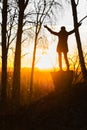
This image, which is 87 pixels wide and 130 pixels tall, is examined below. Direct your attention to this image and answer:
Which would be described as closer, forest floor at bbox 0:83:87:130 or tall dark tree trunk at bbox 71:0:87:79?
forest floor at bbox 0:83:87:130

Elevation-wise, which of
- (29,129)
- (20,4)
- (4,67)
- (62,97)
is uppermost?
(20,4)

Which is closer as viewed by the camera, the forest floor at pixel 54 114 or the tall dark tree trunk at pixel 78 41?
the forest floor at pixel 54 114

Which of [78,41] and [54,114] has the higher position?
[78,41]

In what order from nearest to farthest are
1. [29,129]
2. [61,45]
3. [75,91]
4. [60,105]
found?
1. [29,129]
2. [60,105]
3. [75,91]
4. [61,45]

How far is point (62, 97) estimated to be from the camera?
576 inches

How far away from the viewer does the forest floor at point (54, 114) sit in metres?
12.6

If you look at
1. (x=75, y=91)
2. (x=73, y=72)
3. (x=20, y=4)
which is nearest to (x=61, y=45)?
(x=73, y=72)

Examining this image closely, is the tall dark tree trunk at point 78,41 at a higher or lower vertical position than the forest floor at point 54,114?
higher

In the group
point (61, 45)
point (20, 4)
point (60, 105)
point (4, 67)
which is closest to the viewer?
point (60, 105)

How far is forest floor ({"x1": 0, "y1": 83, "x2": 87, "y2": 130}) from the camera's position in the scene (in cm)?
1265

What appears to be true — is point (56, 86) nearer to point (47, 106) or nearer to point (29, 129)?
point (47, 106)

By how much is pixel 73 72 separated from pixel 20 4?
17.9 ft

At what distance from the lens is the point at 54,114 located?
13.4m

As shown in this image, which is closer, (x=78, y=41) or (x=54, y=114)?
(x=54, y=114)
